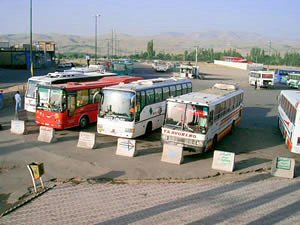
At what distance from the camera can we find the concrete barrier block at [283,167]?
1248cm

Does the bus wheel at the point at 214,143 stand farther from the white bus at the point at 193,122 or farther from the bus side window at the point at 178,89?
the bus side window at the point at 178,89

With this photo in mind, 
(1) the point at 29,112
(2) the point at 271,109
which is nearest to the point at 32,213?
(1) the point at 29,112

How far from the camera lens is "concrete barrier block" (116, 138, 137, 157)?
14172 mm

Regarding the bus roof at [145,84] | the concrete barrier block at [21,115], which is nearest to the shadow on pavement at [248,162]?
the bus roof at [145,84]

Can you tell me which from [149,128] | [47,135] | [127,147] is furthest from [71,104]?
[127,147]

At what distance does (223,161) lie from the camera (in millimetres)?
13047

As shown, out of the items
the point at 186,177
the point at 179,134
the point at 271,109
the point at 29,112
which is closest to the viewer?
the point at 186,177

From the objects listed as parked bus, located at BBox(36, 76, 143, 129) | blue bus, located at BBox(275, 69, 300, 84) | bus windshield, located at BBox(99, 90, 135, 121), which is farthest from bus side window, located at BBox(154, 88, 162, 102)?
blue bus, located at BBox(275, 69, 300, 84)

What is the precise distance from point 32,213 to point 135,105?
781cm

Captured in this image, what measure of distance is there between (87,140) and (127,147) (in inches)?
79.2

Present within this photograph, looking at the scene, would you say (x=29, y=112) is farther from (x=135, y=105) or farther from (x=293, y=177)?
(x=293, y=177)

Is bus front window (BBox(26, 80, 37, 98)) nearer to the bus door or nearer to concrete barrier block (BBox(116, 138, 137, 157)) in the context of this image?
the bus door

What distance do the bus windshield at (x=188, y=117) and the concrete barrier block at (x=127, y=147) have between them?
65.1 inches

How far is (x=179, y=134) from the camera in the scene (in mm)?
14102
